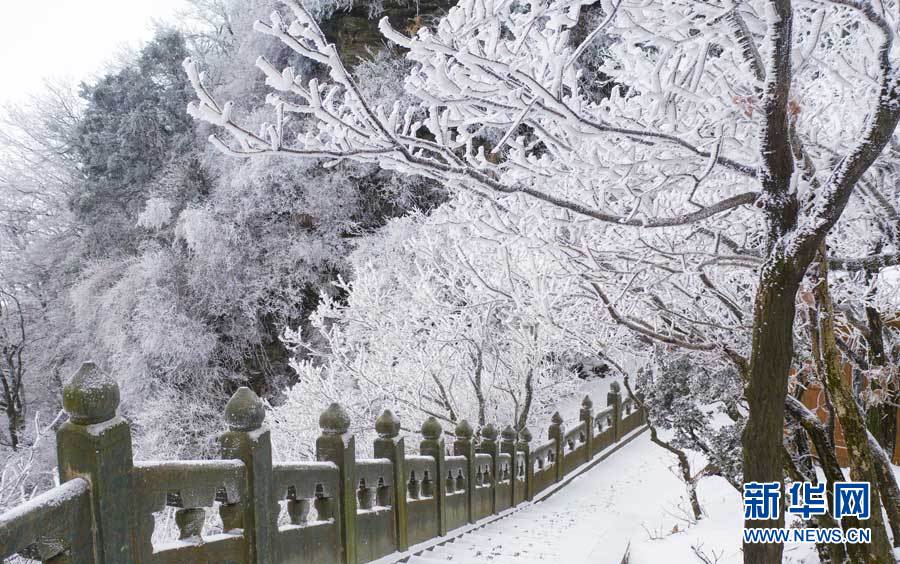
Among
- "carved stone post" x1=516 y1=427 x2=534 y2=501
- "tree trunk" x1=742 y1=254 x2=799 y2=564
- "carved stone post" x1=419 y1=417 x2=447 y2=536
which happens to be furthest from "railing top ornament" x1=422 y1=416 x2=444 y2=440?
"tree trunk" x1=742 y1=254 x2=799 y2=564

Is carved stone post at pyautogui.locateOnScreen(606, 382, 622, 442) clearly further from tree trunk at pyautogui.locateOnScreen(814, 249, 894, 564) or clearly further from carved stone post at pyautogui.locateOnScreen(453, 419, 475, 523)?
tree trunk at pyautogui.locateOnScreen(814, 249, 894, 564)

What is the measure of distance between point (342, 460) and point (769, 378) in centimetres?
312

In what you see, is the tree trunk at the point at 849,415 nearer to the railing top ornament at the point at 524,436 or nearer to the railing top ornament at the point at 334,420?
the railing top ornament at the point at 334,420

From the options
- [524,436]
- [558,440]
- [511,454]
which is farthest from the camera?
[558,440]

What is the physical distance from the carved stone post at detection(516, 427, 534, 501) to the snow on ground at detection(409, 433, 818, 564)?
28cm

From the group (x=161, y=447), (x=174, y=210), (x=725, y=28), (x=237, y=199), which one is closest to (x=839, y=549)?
(x=725, y=28)

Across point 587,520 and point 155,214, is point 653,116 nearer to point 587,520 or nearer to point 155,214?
point 587,520

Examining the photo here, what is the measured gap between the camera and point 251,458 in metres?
3.33

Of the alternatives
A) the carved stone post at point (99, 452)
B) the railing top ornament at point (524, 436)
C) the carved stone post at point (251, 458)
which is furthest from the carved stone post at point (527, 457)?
the carved stone post at point (99, 452)

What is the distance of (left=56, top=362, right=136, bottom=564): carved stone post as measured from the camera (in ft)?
7.63

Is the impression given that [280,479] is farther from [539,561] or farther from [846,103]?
[846,103]

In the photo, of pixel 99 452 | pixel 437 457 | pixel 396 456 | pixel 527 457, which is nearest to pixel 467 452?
pixel 437 457

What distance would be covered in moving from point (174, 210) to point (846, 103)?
18.1 metres

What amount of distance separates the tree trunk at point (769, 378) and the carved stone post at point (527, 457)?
7.37 meters
